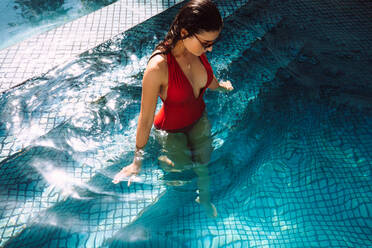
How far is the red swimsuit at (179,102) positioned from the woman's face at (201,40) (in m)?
0.23

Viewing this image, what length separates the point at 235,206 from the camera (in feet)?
9.20

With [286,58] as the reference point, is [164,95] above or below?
above

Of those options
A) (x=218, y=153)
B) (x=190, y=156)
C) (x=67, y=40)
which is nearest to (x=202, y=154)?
(x=190, y=156)

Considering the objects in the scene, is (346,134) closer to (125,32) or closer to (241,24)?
(241,24)

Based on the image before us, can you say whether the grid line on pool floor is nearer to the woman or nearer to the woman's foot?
the woman

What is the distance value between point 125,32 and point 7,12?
3.52 meters

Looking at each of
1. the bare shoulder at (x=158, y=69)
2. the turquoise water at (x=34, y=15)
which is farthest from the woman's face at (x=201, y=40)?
the turquoise water at (x=34, y=15)

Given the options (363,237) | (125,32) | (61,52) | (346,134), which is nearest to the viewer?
(363,237)

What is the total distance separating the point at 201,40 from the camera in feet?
5.59

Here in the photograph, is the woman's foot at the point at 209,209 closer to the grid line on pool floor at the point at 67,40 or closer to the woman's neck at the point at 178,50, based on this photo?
the woman's neck at the point at 178,50

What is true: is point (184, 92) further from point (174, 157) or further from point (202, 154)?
point (174, 157)

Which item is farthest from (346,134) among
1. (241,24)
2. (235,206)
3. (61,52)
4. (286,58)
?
(61,52)

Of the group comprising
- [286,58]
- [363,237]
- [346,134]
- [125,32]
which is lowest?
[363,237]

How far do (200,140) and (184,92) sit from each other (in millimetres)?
602
